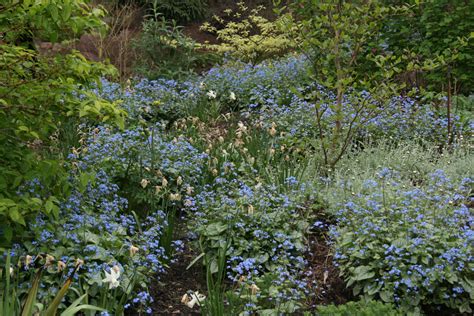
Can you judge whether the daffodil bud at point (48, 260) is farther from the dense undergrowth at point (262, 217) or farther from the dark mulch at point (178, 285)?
the dark mulch at point (178, 285)

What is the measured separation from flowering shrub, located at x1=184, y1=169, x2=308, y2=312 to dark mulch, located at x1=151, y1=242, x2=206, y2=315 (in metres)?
0.18

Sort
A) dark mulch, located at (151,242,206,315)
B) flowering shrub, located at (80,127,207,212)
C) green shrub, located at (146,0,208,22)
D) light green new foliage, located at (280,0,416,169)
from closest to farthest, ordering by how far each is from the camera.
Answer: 1. dark mulch, located at (151,242,206,315)
2. flowering shrub, located at (80,127,207,212)
3. light green new foliage, located at (280,0,416,169)
4. green shrub, located at (146,0,208,22)

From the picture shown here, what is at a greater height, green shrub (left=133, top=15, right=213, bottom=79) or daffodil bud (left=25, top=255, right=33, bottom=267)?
daffodil bud (left=25, top=255, right=33, bottom=267)

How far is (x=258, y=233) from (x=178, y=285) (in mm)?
638

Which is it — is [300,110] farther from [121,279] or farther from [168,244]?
[121,279]

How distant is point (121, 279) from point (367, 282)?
1.47m

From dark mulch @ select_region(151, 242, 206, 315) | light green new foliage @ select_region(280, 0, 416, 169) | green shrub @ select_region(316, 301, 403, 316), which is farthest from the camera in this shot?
light green new foliage @ select_region(280, 0, 416, 169)

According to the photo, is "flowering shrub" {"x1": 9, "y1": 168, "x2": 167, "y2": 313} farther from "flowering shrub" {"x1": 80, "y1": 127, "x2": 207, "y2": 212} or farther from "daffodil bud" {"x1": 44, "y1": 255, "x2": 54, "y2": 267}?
"flowering shrub" {"x1": 80, "y1": 127, "x2": 207, "y2": 212}

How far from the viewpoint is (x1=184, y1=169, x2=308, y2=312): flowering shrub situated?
3768 mm

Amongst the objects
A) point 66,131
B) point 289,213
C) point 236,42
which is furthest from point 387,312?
point 236,42

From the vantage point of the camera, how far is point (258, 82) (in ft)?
27.0

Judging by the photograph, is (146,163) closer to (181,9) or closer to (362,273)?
(362,273)

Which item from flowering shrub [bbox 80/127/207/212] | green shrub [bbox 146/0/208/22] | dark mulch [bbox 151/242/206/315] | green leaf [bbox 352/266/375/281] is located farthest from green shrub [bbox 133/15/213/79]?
green leaf [bbox 352/266/375/281]

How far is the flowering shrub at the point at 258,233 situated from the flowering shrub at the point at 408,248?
1.02ft
